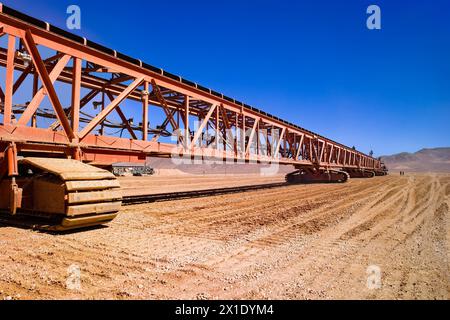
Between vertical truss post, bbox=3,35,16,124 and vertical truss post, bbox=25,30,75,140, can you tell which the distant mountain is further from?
vertical truss post, bbox=3,35,16,124

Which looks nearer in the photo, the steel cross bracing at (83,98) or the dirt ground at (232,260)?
the dirt ground at (232,260)

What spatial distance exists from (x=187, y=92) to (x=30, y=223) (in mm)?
7747

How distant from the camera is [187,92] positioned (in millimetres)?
11992

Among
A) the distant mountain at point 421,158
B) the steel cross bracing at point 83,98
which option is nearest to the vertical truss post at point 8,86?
the steel cross bracing at point 83,98

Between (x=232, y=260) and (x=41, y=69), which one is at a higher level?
(x=41, y=69)

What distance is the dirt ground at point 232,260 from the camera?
10.8 feet

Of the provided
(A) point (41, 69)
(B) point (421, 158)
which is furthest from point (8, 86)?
(B) point (421, 158)

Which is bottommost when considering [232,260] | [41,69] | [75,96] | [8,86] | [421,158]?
[232,260]

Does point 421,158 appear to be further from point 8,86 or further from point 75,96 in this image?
point 8,86

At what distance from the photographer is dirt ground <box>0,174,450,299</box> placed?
129 inches

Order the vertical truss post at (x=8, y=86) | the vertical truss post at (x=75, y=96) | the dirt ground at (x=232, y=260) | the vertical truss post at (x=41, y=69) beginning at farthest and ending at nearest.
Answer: the vertical truss post at (x=75, y=96)
the vertical truss post at (x=41, y=69)
the vertical truss post at (x=8, y=86)
the dirt ground at (x=232, y=260)

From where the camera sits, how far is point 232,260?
4.41 metres

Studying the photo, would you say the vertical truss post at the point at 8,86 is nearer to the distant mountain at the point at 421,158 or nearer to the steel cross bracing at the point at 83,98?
the steel cross bracing at the point at 83,98

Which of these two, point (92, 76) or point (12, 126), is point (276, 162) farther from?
point (12, 126)
